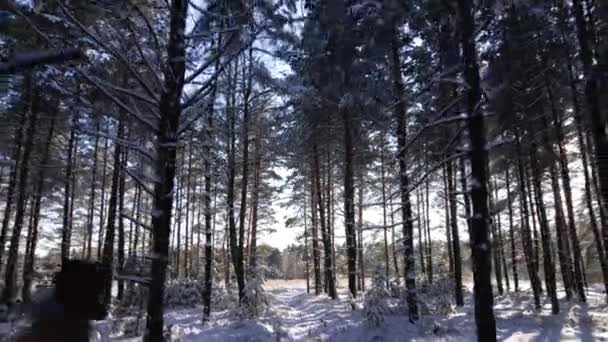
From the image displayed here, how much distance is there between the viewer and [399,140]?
10.7 meters

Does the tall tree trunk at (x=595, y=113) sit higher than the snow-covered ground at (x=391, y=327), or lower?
higher

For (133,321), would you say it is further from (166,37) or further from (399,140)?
(399,140)

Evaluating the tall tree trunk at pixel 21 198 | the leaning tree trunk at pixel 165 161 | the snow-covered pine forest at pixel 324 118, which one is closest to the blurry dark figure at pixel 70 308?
the snow-covered pine forest at pixel 324 118

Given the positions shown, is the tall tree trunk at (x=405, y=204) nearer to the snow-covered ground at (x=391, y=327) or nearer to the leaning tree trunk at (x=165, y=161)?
the snow-covered ground at (x=391, y=327)

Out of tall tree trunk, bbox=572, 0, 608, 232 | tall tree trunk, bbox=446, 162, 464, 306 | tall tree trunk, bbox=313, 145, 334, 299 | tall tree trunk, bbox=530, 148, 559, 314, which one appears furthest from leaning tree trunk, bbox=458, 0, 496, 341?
tall tree trunk, bbox=530, 148, 559, 314

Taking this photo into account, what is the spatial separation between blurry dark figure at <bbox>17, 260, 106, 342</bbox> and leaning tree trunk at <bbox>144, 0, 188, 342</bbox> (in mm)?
2575

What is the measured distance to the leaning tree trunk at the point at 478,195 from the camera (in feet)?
17.7

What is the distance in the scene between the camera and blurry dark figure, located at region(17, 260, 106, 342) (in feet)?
5.69

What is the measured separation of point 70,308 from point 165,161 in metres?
2.83

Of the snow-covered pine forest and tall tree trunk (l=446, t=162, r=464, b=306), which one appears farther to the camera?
tall tree trunk (l=446, t=162, r=464, b=306)

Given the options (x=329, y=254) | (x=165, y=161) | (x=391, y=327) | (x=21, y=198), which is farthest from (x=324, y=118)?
(x=21, y=198)

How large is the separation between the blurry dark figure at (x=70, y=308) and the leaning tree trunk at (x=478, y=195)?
16.4ft

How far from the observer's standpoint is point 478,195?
5.50 meters

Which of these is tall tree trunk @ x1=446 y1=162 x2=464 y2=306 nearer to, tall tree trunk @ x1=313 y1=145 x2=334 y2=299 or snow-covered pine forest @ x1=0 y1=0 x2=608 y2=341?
snow-covered pine forest @ x1=0 y1=0 x2=608 y2=341
